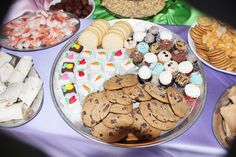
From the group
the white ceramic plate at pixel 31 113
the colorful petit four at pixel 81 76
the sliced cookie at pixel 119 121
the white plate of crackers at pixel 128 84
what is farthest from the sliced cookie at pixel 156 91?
the white ceramic plate at pixel 31 113

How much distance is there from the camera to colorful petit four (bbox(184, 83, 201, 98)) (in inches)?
39.1

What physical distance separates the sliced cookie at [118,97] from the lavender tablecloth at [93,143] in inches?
5.9

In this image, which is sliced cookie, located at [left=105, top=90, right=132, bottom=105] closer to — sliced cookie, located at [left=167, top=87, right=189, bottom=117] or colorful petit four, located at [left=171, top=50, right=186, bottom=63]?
sliced cookie, located at [left=167, top=87, right=189, bottom=117]

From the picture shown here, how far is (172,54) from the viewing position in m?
1.12

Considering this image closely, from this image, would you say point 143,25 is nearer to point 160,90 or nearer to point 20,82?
point 160,90

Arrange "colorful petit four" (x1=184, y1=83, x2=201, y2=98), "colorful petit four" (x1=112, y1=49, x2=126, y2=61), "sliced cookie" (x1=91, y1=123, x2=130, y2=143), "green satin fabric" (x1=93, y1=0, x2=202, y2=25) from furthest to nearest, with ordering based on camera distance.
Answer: "green satin fabric" (x1=93, y1=0, x2=202, y2=25), "colorful petit four" (x1=112, y1=49, x2=126, y2=61), "colorful petit four" (x1=184, y1=83, x2=201, y2=98), "sliced cookie" (x1=91, y1=123, x2=130, y2=143)

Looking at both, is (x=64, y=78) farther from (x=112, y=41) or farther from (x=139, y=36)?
(x=139, y=36)

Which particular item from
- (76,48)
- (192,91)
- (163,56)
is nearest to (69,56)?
(76,48)

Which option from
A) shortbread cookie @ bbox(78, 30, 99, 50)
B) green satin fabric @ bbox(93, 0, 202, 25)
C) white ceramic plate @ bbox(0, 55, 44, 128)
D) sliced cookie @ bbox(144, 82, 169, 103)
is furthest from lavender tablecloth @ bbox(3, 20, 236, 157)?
green satin fabric @ bbox(93, 0, 202, 25)

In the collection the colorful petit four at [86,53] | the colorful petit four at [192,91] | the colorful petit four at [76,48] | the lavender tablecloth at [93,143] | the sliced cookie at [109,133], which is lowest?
the lavender tablecloth at [93,143]

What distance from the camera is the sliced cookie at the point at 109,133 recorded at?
35.1 inches

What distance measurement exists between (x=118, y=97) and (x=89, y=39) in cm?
32

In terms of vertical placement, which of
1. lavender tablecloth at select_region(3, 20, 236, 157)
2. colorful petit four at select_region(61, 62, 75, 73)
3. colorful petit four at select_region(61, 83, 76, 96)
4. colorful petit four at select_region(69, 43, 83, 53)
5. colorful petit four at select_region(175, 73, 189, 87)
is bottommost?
lavender tablecloth at select_region(3, 20, 236, 157)

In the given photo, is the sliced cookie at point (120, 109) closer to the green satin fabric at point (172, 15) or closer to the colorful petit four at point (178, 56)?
the colorful petit four at point (178, 56)
